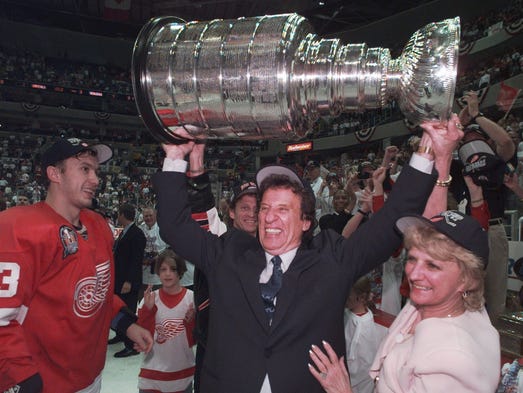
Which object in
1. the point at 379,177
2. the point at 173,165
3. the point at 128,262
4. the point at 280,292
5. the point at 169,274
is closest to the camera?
the point at 280,292

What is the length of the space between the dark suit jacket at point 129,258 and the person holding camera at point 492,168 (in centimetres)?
360

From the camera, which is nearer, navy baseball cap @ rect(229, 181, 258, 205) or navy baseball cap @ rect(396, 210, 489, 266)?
navy baseball cap @ rect(396, 210, 489, 266)

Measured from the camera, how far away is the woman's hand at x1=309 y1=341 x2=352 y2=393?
1.44 metres

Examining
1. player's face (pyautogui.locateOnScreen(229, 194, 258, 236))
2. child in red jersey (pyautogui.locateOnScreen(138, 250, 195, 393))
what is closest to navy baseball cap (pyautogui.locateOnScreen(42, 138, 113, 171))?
player's face (pyautogui.locateOnScreen(229, 194, 258, 236))

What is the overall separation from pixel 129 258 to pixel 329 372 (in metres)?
4.08

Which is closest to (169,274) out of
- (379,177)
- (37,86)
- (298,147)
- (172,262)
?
(172,262)

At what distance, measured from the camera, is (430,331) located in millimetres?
1372

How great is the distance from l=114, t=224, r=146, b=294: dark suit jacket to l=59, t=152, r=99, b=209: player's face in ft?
10.00

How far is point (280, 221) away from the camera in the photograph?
1.63 meters

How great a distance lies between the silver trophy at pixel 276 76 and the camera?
1.36 meters

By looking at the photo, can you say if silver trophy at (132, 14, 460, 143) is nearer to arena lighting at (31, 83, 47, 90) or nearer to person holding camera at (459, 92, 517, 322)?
person holding camera at (459, 92, 517, 322)

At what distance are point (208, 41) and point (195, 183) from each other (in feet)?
2.18

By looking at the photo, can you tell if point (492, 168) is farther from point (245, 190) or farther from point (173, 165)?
point (173, 165)

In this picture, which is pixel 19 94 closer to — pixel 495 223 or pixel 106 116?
pixel 106 116
